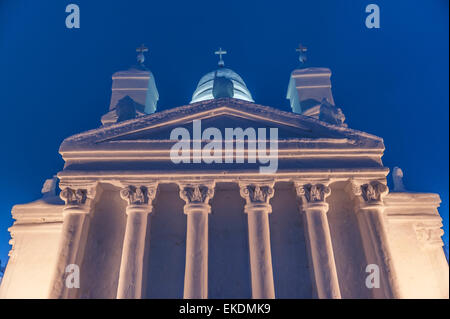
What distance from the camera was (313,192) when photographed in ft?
35.0

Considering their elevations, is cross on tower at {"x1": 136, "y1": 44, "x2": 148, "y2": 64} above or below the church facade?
above

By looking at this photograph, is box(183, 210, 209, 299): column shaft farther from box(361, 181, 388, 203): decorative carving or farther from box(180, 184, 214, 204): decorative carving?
box(361, 181, 388, 203): decorative carving

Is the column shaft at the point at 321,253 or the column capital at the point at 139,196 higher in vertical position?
the column capital at the point at 139,196

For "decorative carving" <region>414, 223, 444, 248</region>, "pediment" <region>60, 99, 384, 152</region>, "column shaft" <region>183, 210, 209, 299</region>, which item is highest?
"pediment" <region>60, 99, 384, 152</region>

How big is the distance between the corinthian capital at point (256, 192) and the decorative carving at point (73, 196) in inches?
213

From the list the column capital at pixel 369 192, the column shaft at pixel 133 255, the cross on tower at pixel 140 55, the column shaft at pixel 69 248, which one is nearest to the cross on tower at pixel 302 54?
the cross on tower at pixel 140 55

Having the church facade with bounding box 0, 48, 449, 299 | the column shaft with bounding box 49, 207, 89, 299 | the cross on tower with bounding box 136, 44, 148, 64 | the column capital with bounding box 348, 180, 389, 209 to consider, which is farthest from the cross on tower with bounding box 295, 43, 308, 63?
the column shaft with bounding box 49, 207, 89, 299

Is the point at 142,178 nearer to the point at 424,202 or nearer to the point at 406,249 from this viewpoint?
the point at 406,249

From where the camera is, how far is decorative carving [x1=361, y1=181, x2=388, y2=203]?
10.5 m

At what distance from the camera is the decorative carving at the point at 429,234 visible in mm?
12539

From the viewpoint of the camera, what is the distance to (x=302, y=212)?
35.9 feet

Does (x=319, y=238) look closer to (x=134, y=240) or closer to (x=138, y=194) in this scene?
(x=134, y=240)

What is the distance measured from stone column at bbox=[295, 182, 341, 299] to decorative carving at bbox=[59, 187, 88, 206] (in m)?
7.39

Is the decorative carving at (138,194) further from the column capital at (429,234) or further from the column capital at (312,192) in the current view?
the column capital at (429,234)
